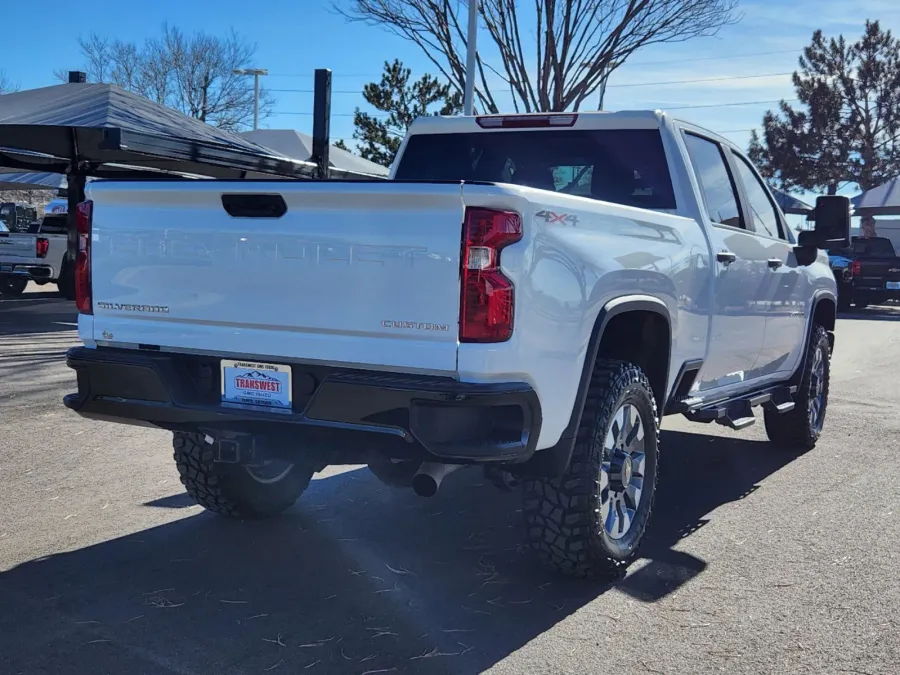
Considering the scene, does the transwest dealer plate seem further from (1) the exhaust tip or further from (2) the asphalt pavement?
(2) the asphalt pavement

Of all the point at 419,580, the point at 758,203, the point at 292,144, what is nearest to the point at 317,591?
the point at 419,580

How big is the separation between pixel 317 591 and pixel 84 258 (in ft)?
5.57

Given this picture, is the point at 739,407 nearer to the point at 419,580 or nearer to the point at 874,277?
the point at 419,580

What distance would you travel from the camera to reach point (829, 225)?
6500 mm

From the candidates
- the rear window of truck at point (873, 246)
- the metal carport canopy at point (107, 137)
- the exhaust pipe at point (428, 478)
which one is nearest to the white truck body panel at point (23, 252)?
the metal carport canopy at point (107, 137)

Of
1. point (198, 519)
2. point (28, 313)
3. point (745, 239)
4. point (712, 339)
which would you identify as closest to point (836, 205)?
point (745, 239)

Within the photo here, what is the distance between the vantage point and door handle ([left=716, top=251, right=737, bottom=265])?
5.38 m

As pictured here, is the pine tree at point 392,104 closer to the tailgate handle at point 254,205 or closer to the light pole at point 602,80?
the light pole at point 602,80

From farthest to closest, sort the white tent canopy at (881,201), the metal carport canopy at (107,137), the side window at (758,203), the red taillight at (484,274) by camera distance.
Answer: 1. the white tent canopy at (881,201)
2. the metal carport canopy at (107,137)
3. the side window at (758,203)
4. the red taillight at (484,274)

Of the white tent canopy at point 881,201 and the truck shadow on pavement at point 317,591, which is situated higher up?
the white tent canopy at point 881,201

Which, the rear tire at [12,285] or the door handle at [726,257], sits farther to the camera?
the rear tire at [12,285]

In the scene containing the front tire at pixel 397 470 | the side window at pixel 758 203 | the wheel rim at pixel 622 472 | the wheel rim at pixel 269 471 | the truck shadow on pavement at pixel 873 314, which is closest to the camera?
the front tire at pixel 397 470

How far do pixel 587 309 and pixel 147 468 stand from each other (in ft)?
11.2

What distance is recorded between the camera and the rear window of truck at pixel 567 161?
214 inches
